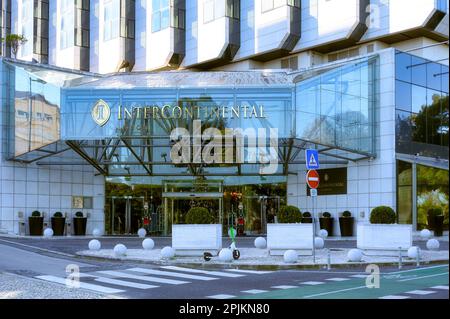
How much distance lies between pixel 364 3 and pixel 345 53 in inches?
179

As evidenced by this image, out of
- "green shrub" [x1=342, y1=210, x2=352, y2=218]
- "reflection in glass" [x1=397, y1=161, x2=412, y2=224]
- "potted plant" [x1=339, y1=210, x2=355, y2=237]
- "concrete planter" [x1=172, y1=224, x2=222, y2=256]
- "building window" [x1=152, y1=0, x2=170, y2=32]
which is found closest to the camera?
"concrete planter" [x1=172, y1=224, x2=222, y2=256]

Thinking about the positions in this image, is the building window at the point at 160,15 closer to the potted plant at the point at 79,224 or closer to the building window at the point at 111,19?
the building window at the point at 111,19

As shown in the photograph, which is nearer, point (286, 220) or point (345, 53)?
point (286, 220)

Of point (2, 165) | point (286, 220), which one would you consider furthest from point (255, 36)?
point (286, 220)

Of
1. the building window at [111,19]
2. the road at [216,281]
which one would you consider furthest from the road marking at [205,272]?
the building window at [111,19]

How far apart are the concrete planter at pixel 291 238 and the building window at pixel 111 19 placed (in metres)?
35.2

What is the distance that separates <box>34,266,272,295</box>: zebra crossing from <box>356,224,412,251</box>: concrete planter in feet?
16.8

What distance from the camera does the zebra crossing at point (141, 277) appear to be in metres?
13.9

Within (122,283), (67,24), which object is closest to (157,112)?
(122,283)

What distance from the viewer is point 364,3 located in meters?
39.9

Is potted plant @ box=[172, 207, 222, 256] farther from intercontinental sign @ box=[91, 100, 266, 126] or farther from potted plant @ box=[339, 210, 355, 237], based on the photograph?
potted plant @ box=[339, 210, 355, 237]

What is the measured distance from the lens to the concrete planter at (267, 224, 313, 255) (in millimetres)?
21298

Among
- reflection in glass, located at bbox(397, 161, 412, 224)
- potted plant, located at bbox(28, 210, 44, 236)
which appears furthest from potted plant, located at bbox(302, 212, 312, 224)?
potted plant, located at bbox(28, 210, 44, 236)

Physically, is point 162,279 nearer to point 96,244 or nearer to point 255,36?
point 96,244
